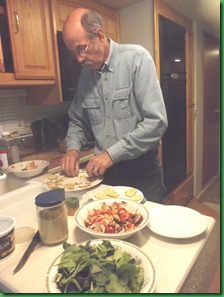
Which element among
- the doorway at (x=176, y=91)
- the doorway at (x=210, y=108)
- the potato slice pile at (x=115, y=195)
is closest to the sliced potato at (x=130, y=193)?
the potato slice pile at (x=115, y=195)

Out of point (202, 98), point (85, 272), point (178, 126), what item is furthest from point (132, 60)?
point (202, 98)

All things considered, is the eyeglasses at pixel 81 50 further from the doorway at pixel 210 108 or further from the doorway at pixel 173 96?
the doorway at pixel 210 108

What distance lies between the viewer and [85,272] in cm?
49

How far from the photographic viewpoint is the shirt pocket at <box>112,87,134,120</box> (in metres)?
1.17

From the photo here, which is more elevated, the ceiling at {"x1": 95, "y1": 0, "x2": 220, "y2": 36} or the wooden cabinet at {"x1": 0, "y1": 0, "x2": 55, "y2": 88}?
the ceiling at {"x1": 95, "y1": 0, "x2": 220, "y2": 36}

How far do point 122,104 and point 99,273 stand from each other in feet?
2.79

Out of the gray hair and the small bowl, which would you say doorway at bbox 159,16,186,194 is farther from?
the small bowl

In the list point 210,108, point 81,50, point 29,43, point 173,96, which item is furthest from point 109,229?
point 210,108

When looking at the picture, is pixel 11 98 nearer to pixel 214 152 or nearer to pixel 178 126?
pixel 178 126

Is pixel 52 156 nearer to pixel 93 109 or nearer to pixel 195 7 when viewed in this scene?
pixel 93 109

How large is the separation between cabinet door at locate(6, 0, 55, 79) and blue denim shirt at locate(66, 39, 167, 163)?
0.42 metres

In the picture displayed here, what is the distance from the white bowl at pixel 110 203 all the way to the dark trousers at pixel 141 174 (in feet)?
1.48

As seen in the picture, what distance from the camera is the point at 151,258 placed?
0.58 meters

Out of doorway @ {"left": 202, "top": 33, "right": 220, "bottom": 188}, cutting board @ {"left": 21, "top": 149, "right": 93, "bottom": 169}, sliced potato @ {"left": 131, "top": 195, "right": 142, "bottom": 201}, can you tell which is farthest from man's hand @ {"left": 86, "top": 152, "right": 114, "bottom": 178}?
doorway @ {"left": 202, "top": 33, "right": 220, "bottom": 188}
